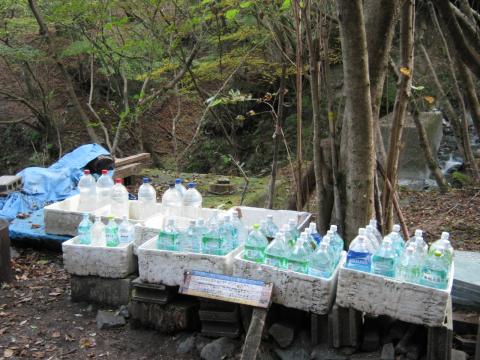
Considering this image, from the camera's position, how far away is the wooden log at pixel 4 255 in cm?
448

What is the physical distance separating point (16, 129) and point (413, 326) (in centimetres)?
1379

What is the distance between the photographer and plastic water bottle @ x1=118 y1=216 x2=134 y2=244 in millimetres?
4172

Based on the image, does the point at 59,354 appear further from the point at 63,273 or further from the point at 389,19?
the point at 389,19

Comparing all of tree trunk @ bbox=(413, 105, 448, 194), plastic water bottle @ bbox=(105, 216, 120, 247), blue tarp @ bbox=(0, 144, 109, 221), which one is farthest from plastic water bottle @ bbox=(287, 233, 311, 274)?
blue tarp @ bbox=(0, 144, 109, 221)

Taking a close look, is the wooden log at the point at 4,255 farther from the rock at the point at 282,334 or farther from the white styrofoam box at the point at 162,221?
the rock at the point at 282,334

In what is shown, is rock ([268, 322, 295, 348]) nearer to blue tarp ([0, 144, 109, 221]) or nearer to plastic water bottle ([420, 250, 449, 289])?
plastic water bottle ([420, 250, 449, 289])

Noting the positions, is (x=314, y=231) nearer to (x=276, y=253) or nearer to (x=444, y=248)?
(x=276, y=253)

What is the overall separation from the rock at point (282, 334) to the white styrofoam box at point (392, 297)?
404 mm

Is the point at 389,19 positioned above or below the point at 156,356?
above

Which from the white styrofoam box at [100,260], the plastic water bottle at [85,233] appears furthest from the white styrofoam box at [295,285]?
the plastic water bottle at [85,233]

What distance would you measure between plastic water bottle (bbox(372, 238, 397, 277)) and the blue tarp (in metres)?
4.90

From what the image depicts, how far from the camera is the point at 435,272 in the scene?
9.78 feet

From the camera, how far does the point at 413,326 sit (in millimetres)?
3105

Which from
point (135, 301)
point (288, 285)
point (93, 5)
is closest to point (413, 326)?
point (288, 285)
